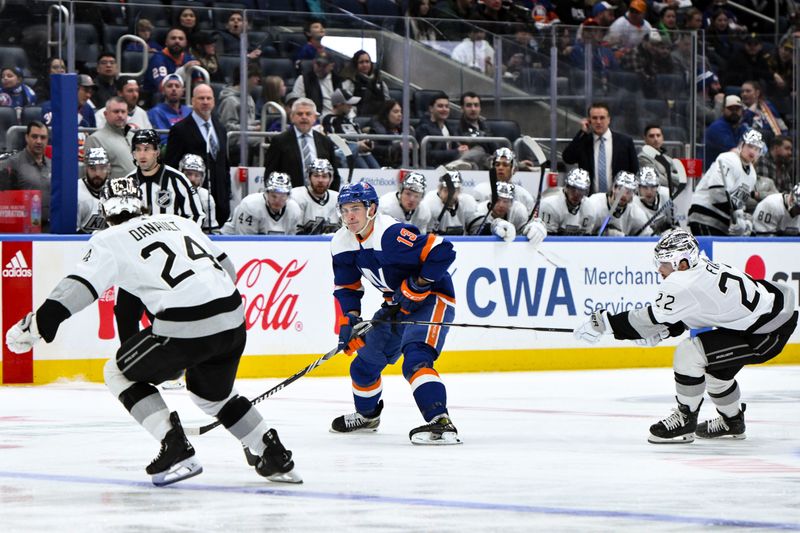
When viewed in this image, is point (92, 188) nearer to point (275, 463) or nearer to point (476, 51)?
point (476, 51)

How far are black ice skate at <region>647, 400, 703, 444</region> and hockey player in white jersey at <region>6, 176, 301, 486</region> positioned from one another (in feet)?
8.10

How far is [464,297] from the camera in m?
12.0

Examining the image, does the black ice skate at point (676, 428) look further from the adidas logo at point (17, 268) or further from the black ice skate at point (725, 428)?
the adidas logo at point (17, 268)

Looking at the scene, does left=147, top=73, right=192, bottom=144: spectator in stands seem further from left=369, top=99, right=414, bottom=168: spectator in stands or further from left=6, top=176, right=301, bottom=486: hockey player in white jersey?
left=6, top=176, right=301, bottom=486: hockey player in white jersey

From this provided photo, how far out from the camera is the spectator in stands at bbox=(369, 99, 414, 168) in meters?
12.9

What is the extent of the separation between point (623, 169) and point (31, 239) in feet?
18.1

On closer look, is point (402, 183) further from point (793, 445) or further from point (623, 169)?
point (793, 445)

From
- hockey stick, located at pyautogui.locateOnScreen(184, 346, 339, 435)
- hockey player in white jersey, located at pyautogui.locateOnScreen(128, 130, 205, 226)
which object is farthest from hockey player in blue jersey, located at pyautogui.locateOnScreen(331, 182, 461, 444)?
hockey player in white jersey, located at pyautogui.locateOnScreen(128, 130, 205, 226)

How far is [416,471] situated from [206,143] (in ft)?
19.1

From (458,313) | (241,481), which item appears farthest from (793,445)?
(458,313)

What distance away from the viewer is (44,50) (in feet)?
36.2

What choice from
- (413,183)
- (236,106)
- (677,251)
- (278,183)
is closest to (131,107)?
(236,106)

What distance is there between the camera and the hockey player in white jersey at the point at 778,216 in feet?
45.9

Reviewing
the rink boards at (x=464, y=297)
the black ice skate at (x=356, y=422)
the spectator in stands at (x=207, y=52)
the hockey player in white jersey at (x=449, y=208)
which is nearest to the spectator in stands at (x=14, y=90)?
the rink boards at (x=464, y=297)
